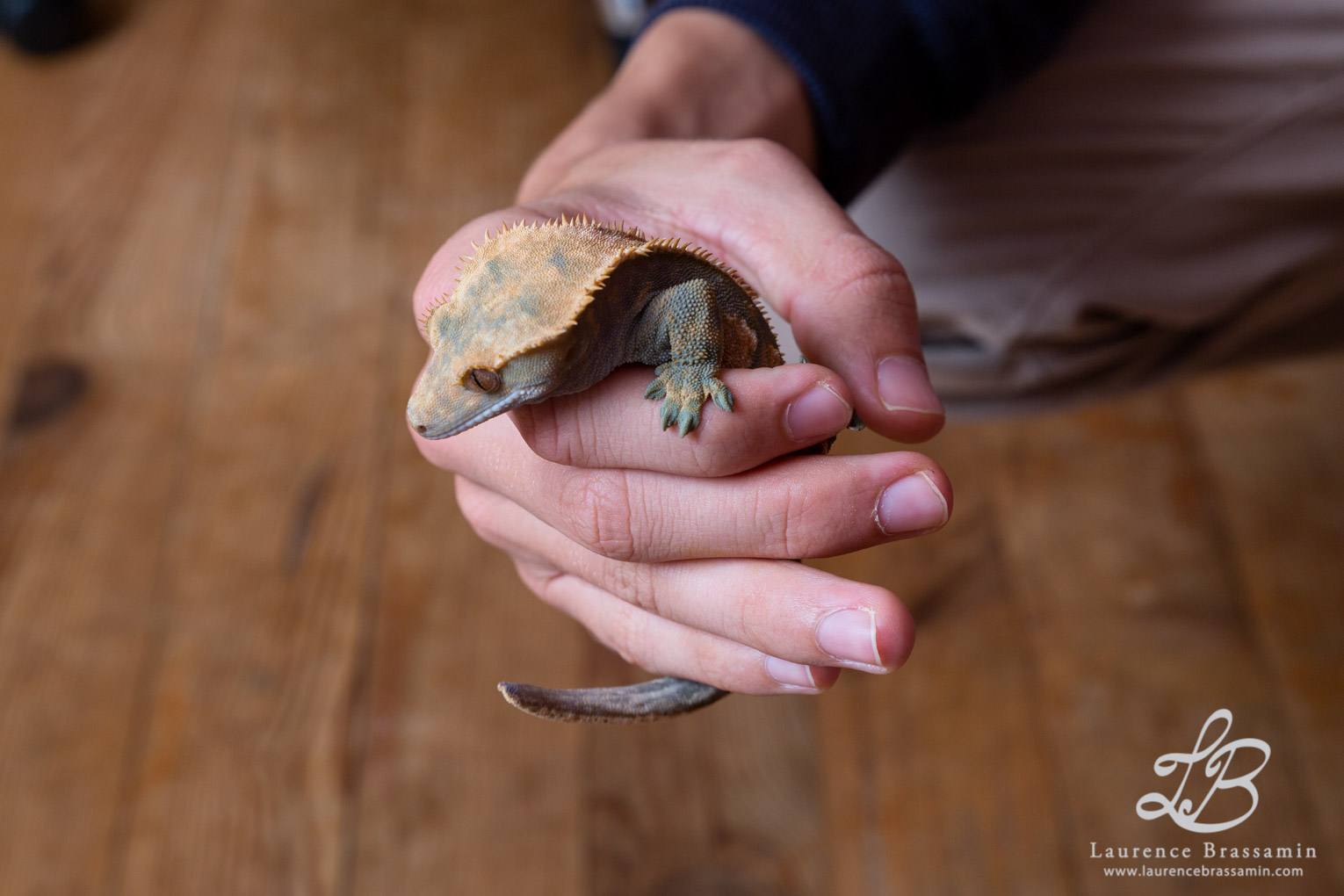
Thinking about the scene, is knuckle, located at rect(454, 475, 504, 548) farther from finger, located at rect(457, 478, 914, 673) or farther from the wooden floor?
the wooden floor

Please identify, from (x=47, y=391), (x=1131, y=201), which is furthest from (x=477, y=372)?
(x=47, y=391)

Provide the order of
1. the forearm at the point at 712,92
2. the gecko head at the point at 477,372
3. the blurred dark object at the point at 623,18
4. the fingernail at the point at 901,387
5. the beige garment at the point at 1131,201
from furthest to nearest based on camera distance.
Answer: the blurred dark object at the point at 623,18, the beige garment at the point at 1131,201, the forearm at the point at 712,92, the fingernail at the point at 901,387, the gecko head at the point at 477,372

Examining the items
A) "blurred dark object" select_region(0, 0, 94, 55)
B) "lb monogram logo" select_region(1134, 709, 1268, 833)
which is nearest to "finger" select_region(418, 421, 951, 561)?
"lb monogram logo" select_region(1134, 709, 1268, 833)

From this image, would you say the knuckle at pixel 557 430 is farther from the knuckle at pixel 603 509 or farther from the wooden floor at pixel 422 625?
the wooden floor at pixel 422 625

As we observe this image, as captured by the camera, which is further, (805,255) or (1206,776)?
(1206,776)

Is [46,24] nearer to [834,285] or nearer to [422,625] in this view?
[422,625]

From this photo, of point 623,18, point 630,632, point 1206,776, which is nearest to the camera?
point 630,632

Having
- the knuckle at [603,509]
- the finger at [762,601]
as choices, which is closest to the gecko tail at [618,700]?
the finger at [762,601]
